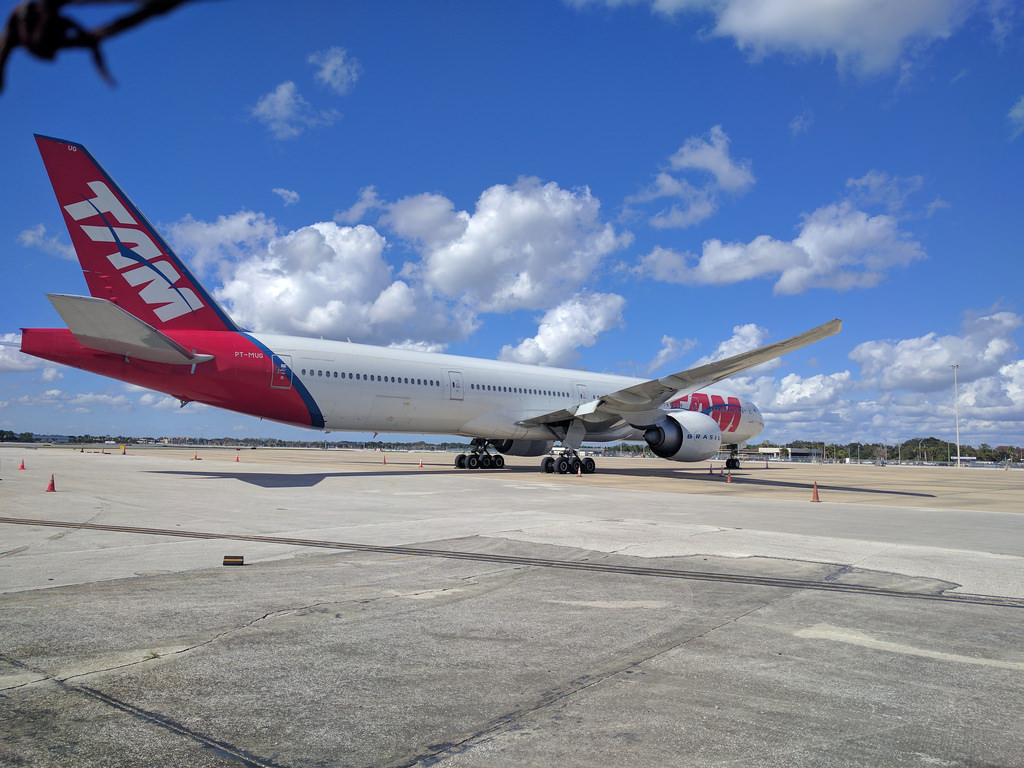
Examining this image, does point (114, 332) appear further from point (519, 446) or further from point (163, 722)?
point (519, 446)

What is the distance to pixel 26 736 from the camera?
3.01 meters

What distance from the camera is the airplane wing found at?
1974cm

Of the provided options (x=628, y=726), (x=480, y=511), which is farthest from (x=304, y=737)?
(x=480, y=511)

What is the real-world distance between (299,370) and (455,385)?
240 inches

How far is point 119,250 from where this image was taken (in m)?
→ 17.5

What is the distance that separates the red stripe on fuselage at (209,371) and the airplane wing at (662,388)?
32.0 ft

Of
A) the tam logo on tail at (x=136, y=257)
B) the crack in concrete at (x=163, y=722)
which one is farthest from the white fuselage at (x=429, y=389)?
the crack in concrete at (x=163, y=722)

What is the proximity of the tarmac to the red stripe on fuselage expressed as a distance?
8401 millimetres

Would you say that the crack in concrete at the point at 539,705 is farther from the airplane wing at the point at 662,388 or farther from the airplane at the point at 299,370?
the airplane wing at the point at 662,388

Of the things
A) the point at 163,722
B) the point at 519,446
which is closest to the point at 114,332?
the point at 163,722

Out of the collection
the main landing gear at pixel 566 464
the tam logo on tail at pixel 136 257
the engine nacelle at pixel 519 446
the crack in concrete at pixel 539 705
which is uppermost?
the tam logo on tail at pixel 136 257

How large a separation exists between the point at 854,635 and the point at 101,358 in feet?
56.0

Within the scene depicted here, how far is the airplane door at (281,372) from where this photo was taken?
64.6 feet

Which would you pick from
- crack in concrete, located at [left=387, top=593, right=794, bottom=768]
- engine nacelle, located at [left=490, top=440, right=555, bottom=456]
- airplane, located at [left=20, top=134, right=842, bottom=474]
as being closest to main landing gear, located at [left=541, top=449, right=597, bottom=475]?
airplane, located at [left=20, top=134, right=842, bottom=474]
